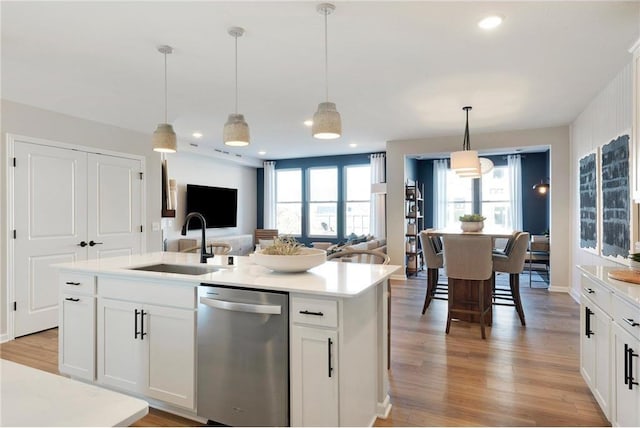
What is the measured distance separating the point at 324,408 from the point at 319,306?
1.70 feet

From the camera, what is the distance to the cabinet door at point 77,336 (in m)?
2.53

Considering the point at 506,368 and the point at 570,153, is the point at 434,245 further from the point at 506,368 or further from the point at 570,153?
the point at 570,153

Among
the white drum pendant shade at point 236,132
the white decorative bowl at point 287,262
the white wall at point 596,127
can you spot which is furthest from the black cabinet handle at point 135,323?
the white wall at point 596,127

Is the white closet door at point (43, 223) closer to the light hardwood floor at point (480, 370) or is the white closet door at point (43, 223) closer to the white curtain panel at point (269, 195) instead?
the light hardwood floor at point (480, 370)

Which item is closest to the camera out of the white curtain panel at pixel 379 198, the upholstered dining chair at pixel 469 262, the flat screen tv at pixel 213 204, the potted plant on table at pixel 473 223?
the upholstered dining chair at pixel 469 262

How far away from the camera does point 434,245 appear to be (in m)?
4.76

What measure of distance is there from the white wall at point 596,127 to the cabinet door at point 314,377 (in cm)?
341

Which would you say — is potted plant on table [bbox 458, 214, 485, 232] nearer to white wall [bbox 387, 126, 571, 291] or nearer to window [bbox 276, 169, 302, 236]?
white wall [bbox 387, 126, 571, 291]

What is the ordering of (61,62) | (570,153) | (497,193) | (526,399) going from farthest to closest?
(497,193) → (570,153) → (61,62) → (526,399)

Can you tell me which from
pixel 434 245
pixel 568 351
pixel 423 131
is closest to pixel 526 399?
pixel 568 351

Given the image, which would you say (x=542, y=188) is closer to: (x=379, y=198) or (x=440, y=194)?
(x=440, y=194)

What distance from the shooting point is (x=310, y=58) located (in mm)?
3189

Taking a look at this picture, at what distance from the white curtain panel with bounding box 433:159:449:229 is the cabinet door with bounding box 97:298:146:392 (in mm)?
7887

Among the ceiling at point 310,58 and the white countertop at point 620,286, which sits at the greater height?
the ceiling at point 310,58
